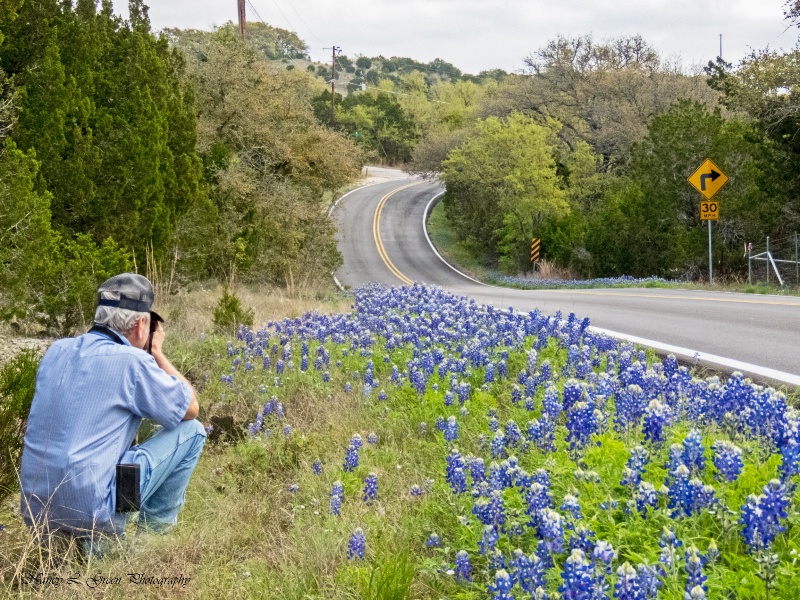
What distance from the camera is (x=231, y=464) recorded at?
6.22 m

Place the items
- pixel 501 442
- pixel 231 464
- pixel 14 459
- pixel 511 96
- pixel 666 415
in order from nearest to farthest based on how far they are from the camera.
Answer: pixel 666 415 → pixel 501 442 → pixel 14 459 → pixel 231 464 → pixel 511 96

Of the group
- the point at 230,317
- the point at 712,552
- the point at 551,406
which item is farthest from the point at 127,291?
the point at 230,317

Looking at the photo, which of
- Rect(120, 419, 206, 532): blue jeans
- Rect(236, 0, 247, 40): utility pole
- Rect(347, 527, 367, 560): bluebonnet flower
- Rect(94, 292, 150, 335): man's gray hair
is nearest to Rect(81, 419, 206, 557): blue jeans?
Rect(120, 419, 206, 532): blue jeans

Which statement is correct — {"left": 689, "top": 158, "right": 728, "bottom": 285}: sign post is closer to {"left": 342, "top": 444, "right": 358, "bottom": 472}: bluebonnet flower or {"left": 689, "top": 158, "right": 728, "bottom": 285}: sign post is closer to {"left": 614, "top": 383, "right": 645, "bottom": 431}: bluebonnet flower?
{"left": 614, "top": 383, "right": 645, "bottom": 431}: bluebonnet flower

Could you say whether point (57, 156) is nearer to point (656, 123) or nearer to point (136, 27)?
point (136, 27)

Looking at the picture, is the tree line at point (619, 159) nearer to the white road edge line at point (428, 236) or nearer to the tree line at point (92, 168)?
the white road edge line at point (428, 236)

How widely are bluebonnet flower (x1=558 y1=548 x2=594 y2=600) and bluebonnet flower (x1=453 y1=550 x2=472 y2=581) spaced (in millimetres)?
748

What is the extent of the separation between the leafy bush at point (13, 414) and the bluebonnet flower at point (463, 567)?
2.90 meters

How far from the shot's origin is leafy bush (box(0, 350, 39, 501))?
5.20 meters

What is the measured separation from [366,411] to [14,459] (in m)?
2.44

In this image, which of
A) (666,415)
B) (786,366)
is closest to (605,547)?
(666,415)

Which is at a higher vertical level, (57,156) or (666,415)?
(57,156)

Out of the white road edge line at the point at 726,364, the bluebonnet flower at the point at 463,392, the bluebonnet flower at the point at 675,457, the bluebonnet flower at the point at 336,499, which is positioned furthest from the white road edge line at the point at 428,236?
the bluebonnet flower at the point at 675,457

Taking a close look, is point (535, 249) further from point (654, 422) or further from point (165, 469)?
point (654, 422)
